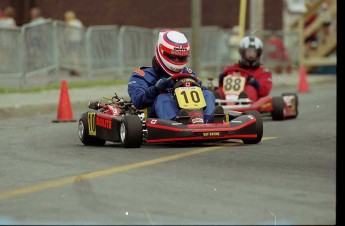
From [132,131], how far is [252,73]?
6.38 metres

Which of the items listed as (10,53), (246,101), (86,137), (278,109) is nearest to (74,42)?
(10,53)

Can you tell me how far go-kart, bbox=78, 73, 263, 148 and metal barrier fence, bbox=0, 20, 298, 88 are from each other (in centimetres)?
974

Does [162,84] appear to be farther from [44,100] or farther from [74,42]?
[74,42]

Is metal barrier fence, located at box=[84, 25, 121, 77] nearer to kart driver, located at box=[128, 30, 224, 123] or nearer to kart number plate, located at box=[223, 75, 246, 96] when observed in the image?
kart number plate, located at box=[223, 75, 246, 96]

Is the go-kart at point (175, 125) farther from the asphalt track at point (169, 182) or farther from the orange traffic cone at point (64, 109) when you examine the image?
the orange traffic cone at point (64, 109)

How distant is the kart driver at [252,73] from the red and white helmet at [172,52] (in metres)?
4.41

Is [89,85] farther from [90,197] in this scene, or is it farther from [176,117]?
[90,197]

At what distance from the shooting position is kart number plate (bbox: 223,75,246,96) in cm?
1745

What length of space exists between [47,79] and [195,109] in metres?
12.1

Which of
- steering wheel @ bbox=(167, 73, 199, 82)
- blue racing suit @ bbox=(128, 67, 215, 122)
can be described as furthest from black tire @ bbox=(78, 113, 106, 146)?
steering wheel @ bbox=(167, 73, 199, 82)

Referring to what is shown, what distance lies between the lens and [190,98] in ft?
41.1

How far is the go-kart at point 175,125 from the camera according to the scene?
12000 mm

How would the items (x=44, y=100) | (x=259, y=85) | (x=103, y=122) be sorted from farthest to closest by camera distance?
(x=44, y=100) → (x=259, y=85) → (x=103, y=122)

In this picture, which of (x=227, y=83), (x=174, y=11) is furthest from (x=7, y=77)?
(x=174, y=11)
